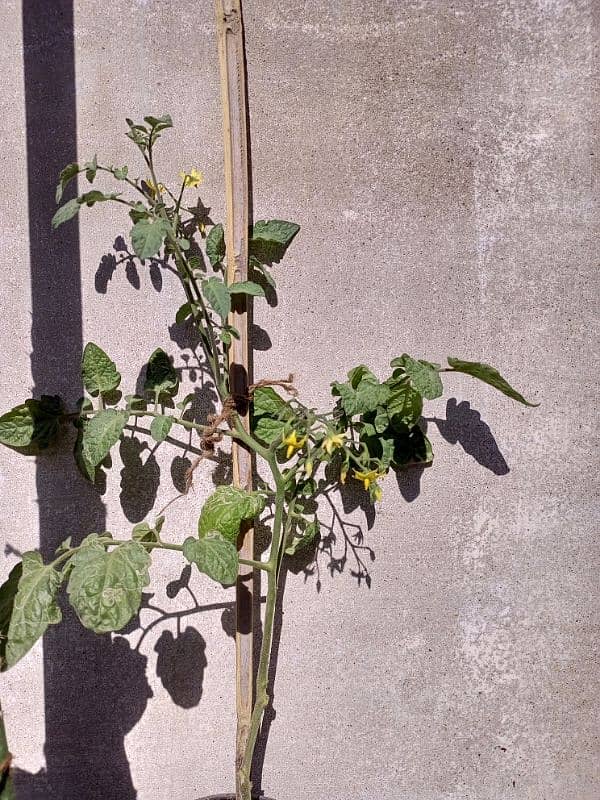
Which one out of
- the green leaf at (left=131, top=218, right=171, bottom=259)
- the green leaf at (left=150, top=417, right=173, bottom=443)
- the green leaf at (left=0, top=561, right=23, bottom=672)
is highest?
the green leaf at (left=131, top=218, right=171, bottom=259)

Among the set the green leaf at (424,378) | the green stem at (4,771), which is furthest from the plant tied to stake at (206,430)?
the green stem at (4,771)

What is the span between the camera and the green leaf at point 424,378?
102cm

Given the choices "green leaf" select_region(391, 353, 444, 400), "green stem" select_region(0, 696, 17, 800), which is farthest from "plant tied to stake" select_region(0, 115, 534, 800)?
"green stem" select_region(0, 696, 17, 800)

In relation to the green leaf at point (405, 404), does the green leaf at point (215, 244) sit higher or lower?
higher

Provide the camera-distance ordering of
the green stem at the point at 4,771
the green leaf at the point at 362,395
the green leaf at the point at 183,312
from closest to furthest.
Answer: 1. the green stem at the point at 4,771
2. the green leaf at the point at 362,395
3. the green leaf at the point at 183,312

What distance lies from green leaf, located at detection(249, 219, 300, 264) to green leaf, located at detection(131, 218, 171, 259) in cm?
26

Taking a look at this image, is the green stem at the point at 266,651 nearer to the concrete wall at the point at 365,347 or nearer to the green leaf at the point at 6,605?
the concrete wall at the point at 365,347

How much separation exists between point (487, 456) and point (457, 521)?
0.13 metres

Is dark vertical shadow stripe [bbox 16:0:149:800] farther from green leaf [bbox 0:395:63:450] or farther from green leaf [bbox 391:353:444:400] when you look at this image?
green leaf [bbox 391:353:444:400]

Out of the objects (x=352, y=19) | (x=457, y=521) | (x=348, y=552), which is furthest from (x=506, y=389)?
(x=352, y=19)

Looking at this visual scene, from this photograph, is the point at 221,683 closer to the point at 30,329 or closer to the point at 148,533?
the point at 148,533

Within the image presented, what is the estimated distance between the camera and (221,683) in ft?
4.13

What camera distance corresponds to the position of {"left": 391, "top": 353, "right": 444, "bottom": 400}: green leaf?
40.2 inches

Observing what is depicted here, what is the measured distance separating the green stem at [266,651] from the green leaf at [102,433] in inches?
10.7
